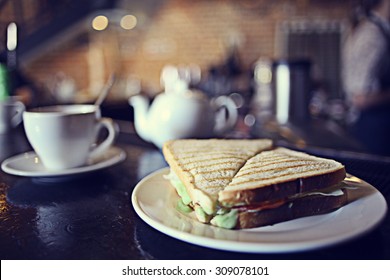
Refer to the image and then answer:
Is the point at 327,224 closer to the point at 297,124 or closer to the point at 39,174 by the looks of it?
the point at 39,174

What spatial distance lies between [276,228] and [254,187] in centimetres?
7

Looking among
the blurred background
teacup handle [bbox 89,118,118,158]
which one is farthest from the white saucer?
the blurred background

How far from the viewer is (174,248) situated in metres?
0.51

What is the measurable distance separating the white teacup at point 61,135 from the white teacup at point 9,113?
587mm

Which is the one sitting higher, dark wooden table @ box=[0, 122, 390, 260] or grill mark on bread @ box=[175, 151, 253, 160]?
grill mark on bread @ box=[175, 151, 253, 160]

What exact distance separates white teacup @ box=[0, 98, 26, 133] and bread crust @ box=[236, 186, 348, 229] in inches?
44.3

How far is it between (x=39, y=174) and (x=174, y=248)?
444 mm

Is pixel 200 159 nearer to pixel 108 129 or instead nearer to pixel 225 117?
pixel 108 129

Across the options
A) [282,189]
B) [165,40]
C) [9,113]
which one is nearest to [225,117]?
[282,189]

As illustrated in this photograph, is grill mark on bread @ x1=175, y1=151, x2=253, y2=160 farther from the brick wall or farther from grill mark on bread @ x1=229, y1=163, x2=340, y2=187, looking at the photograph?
the brick wall

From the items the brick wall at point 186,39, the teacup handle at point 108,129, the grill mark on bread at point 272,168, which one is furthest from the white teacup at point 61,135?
the brick wall at point 186,39

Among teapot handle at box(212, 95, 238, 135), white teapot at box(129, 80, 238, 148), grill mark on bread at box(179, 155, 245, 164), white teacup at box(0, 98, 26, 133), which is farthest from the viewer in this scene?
white teacup at box(0, 98, 26, 133)

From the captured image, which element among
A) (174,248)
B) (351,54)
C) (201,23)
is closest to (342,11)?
(201,23)

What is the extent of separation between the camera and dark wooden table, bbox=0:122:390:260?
1.63 ft
